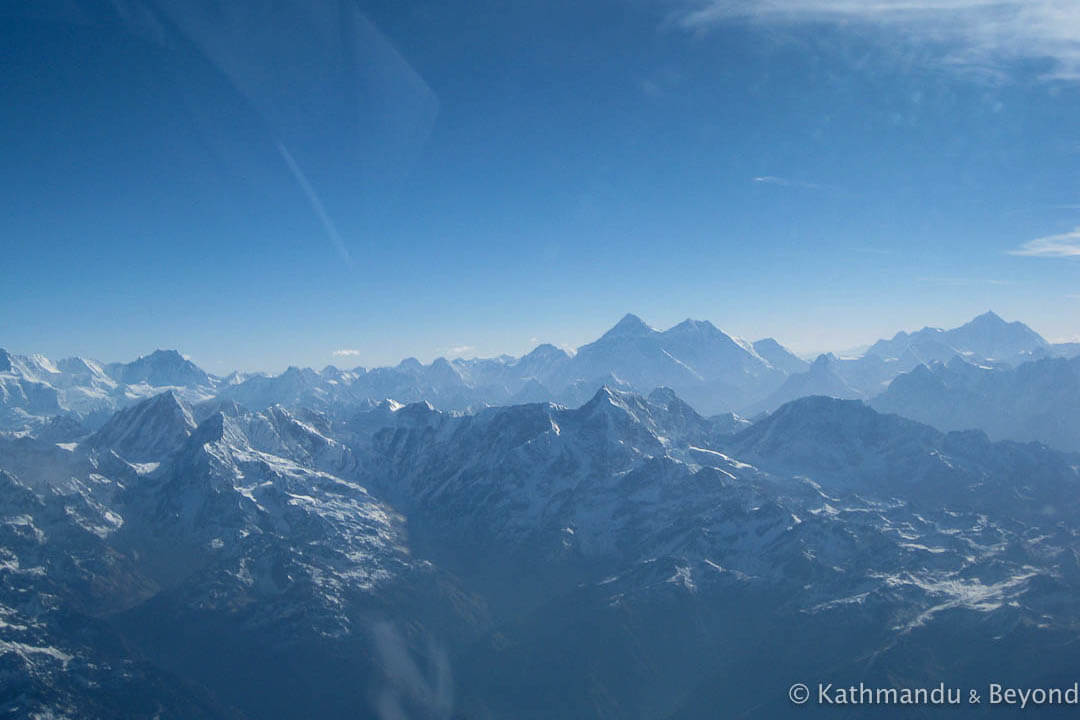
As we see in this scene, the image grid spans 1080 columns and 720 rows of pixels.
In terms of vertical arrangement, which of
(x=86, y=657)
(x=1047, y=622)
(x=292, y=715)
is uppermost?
(x=1047, y=622)

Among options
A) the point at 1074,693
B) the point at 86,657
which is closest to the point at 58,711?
the point at 86,657

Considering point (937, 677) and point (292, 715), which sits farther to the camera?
point (292, 715)

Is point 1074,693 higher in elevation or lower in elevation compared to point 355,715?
higher

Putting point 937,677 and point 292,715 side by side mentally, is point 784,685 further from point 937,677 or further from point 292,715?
point 292,715

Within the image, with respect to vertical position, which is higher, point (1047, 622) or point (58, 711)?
point (1047, 622)

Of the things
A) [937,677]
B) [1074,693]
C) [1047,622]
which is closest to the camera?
[1074,693]

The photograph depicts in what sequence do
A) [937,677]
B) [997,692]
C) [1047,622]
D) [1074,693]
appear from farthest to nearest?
1. [1047,622]
2. [937,677]
3. [997,692]
4. [1074,693]

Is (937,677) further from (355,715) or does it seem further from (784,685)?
(355,715)

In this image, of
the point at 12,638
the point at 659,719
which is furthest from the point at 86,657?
the point at 659,719

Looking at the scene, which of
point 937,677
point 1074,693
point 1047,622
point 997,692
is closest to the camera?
point 1074,693
